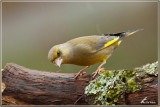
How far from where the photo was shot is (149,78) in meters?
2.54

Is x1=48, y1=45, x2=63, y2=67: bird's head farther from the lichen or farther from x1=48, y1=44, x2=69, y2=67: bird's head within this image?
the lichen

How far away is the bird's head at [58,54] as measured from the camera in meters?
2.83

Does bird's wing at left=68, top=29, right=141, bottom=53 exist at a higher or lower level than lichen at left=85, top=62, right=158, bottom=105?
higher

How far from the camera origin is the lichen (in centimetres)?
257

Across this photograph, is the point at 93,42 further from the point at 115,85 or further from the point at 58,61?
the point at 115,85

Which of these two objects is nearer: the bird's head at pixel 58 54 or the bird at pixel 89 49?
the bird's head at pixel 58 54

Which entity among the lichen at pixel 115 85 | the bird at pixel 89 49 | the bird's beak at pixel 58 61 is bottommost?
the lichen at pixel 115 85

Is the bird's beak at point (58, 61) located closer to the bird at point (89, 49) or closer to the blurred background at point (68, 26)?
the bird at point (89, 49)

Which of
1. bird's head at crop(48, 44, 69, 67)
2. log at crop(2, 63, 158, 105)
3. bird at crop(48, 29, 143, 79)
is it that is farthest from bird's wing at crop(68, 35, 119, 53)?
log at crop(2, 63, 158, 105)

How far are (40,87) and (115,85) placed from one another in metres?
0.92

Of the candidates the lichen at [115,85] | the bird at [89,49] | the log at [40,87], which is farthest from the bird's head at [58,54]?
the lichen at [115,85]

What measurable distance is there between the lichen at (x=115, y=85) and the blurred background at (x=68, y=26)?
1.53ft

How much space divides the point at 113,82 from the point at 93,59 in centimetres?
61

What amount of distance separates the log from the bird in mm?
171
